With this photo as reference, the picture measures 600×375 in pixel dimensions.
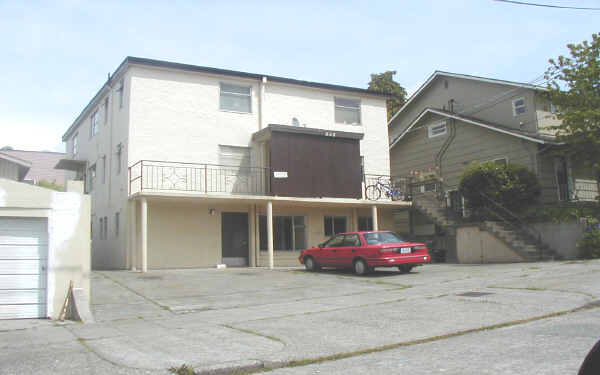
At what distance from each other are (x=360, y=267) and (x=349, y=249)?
27.4 inches

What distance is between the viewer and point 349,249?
52.5 ft

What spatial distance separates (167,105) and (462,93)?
1538cm

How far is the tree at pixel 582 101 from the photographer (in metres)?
20.0

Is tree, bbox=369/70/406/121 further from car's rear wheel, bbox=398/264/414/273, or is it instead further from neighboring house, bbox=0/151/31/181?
neighboring house, bbox=0/151/31/181

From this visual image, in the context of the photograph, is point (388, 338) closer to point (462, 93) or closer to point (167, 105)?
point (167, 105)

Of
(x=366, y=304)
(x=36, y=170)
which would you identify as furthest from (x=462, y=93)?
(x=36, y=170)

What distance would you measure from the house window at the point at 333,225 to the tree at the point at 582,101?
9234 mm

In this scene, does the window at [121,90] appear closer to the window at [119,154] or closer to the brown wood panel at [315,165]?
the window at [119,154]

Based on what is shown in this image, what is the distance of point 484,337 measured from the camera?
6871 mm

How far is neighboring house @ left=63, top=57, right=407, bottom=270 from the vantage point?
18.8 metres

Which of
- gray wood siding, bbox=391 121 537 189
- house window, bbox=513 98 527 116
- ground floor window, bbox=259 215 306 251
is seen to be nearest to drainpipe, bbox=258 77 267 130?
ground floor window, bbox=259 215 306 251

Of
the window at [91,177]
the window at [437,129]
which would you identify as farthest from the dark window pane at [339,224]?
the window at [91,177]

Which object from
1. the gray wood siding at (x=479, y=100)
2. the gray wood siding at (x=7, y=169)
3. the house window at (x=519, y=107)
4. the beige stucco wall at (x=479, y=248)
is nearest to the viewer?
the gray wood siding at (x=7, y=169)

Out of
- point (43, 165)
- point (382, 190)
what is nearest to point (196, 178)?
point (382, 190)
